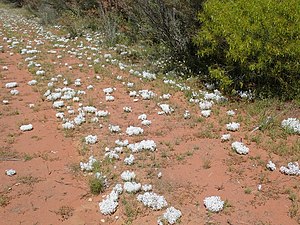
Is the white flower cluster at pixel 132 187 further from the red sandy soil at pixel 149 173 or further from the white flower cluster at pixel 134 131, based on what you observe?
the white flower cluster at pixel 134 131

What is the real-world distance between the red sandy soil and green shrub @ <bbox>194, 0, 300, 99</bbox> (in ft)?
3.88

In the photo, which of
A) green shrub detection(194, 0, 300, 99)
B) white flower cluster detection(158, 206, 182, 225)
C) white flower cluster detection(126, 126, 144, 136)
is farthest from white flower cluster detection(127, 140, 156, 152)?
green shrub detection(194, 0, 300, 99)

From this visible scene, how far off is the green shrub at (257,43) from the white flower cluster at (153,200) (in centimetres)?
376

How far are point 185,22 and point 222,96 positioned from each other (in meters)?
3.56

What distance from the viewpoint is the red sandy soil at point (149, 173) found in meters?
4.54

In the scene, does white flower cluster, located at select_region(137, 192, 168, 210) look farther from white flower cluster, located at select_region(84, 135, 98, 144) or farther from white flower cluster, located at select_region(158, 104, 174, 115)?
white flower cluster, located at select_region(158, 104, 174, 115)

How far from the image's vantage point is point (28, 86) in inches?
364

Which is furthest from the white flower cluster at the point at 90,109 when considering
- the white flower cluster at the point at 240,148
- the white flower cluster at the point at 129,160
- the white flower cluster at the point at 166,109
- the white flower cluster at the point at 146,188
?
the white flower cluster at the point at 240,148

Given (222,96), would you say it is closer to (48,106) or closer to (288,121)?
(288,121)

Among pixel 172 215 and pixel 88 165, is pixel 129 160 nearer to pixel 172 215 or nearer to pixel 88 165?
pixel 88 165

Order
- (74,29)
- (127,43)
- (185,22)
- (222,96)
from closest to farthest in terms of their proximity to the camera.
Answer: (222,96)
(185,22)
(127,43)
(74,29)

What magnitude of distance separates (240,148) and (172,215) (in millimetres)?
1975

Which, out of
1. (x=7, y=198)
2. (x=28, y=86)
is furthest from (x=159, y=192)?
(x=28, y=86)

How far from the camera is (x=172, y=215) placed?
14.4 feet
